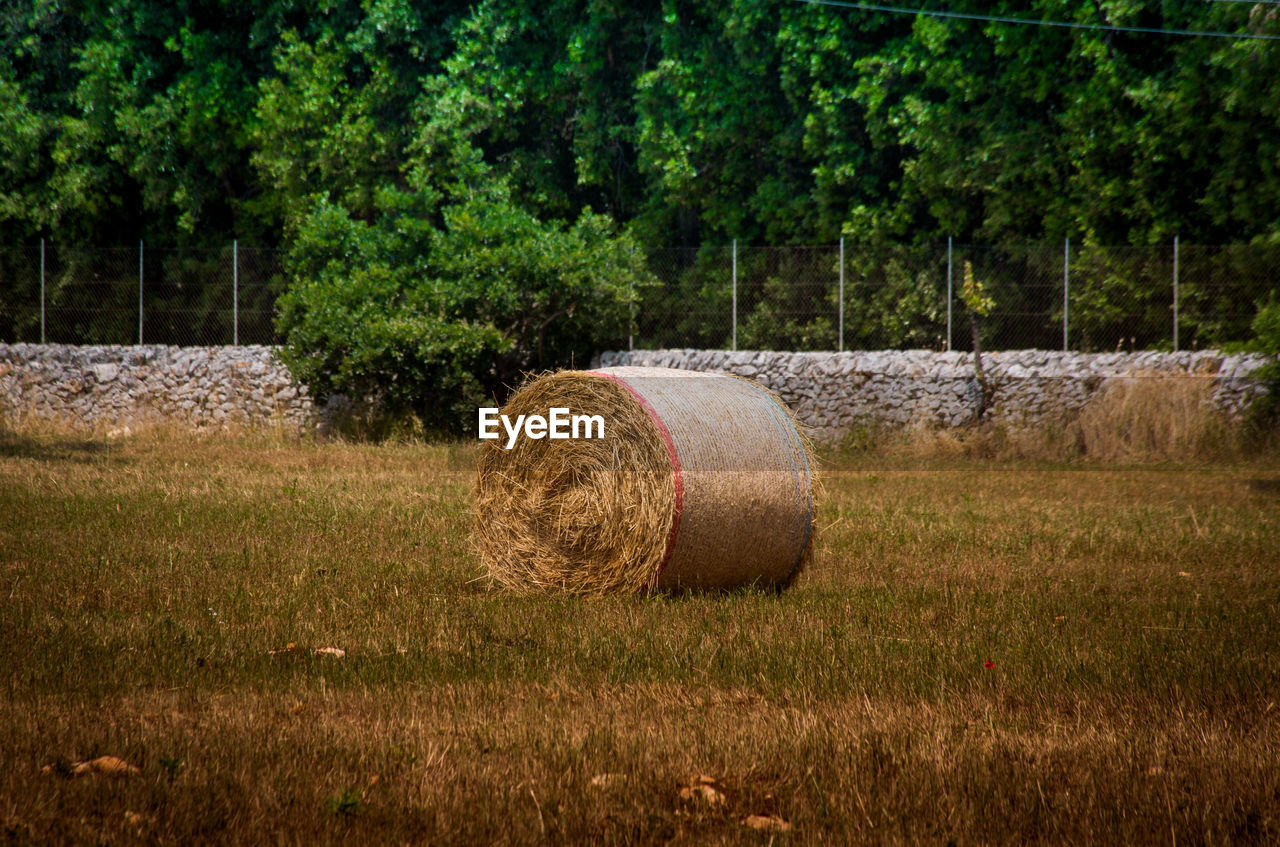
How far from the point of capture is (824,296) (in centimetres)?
2056

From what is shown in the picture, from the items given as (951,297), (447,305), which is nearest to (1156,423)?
(951,297)

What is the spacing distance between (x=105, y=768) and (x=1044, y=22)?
2172 cm

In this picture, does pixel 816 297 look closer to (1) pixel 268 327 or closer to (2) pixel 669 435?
(1) pixel 268 327

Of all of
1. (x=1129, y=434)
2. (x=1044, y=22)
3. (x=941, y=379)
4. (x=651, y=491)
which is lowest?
(x=651, y=491)

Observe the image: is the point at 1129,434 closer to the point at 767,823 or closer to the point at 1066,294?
the point at 1066,294

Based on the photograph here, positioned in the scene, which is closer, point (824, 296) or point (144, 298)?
point (824, 296)

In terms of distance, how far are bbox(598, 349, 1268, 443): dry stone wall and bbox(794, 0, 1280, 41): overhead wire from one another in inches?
220

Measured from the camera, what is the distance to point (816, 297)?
20562 millimetres

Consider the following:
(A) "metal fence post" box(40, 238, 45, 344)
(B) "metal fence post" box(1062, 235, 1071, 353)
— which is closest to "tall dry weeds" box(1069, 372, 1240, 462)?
(B) "metal fence post" box(1062, 235, 1071, 353)

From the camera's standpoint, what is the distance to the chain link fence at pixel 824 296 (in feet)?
61.4

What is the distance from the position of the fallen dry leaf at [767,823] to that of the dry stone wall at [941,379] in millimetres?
15566

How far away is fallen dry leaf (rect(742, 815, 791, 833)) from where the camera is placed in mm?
3873

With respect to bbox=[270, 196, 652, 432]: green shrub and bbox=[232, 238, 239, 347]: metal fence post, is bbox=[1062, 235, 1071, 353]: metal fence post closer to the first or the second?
bbox=[270, 196, 652, 432]: green shrub

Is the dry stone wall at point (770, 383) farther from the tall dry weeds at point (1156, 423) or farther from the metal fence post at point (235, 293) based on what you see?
the metal fence post at point (235, 293)
